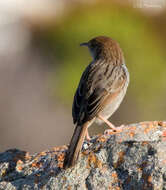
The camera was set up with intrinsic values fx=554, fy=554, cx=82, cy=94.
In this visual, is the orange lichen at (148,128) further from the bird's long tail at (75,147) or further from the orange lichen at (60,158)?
the orange lichen at (60,158)

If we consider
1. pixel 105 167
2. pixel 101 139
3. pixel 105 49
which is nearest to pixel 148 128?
pixel 101 139

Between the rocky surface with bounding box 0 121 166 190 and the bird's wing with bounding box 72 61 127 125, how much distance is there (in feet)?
3.25

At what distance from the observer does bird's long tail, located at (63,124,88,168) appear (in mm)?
5875

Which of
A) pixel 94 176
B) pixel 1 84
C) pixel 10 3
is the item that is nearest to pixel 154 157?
pixel 94 176

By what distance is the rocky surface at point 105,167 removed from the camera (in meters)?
5.52

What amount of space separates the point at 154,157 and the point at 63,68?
14.6 m

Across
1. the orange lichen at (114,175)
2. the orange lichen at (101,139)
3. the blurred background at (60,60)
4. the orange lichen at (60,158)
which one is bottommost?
the orange lichen at (114,175)

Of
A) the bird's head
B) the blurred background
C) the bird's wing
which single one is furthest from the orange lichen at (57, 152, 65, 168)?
the blurred background

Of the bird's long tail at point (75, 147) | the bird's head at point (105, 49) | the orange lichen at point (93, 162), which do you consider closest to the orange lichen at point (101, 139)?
the bird's long tail at point (75, 147)

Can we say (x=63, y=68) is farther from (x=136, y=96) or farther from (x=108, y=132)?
(x=108, y=132)

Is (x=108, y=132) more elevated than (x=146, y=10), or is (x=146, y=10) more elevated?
(x=146, y=10)

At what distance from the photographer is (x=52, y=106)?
17391mm

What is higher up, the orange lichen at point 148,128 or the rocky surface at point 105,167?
the orange lichen at point 148,128

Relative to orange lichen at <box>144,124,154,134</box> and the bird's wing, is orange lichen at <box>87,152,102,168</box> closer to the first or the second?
orange lichen at <box>144,124,154,134</box>
